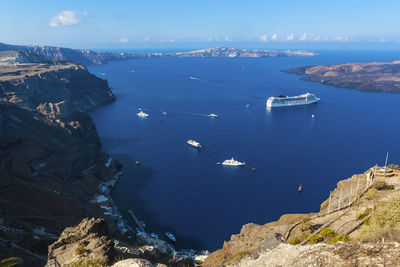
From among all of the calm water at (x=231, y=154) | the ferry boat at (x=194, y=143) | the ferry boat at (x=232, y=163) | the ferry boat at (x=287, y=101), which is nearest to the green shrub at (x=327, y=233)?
the calm water at (x=231, y=154)

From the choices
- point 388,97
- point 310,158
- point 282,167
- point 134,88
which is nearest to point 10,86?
point 134,88

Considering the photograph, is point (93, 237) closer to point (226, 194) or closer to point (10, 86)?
point (226, 194)

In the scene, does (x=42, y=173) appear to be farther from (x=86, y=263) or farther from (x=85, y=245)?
(x=86, y=263)

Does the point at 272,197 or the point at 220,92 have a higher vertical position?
the point at 220,92

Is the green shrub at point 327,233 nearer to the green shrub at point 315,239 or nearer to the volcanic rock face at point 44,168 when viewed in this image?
the green shrub at point 315,239

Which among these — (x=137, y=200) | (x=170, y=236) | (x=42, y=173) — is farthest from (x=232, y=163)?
(x=42, y=173)

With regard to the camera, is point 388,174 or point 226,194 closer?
point 388,174
